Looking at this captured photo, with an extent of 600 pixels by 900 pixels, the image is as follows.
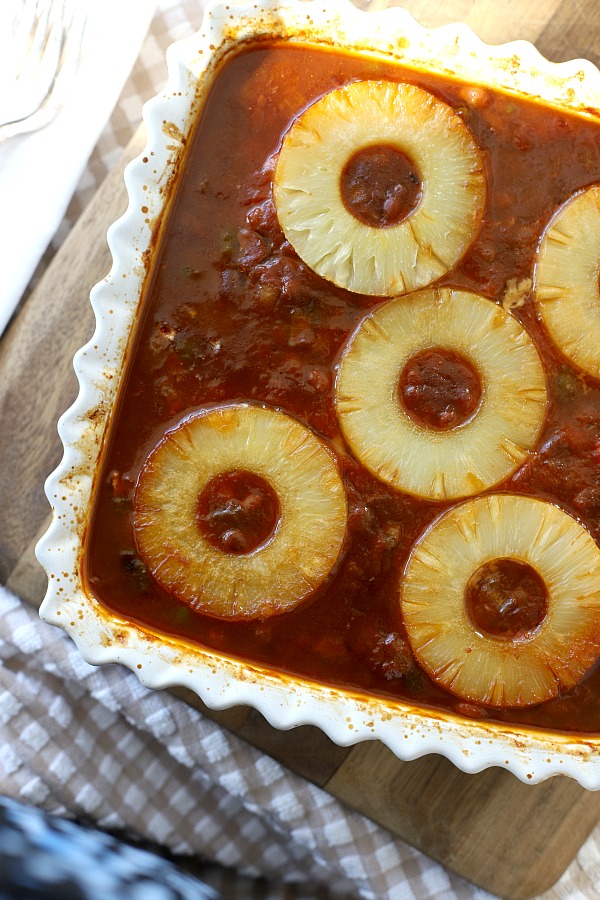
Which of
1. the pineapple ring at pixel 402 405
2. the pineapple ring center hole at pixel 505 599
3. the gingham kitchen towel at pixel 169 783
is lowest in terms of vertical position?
the gingham kitchen towel at pixel 169 783

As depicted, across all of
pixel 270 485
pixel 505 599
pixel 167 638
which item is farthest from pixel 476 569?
pixel 167 638

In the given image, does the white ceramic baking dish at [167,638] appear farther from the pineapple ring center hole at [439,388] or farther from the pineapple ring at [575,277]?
the pineapple ring center hole at [439,388]

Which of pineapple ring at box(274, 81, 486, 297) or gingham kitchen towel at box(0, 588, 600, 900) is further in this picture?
gingham kitchen towel at box(0, 588, 600, 900)

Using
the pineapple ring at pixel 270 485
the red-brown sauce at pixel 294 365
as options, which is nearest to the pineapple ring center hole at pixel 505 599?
the red-brown sauce at pixel 294 365

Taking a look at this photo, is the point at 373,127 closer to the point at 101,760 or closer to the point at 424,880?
the point at 101,760

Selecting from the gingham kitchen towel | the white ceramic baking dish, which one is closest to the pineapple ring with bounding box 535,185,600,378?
the white ceramic baking dish

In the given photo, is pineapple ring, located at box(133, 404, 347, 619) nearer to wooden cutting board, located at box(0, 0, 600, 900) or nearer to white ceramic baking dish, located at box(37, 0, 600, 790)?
white ceramic baking dish, located at box(37, 0, 600, 790)

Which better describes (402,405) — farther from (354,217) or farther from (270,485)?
(354,217)
